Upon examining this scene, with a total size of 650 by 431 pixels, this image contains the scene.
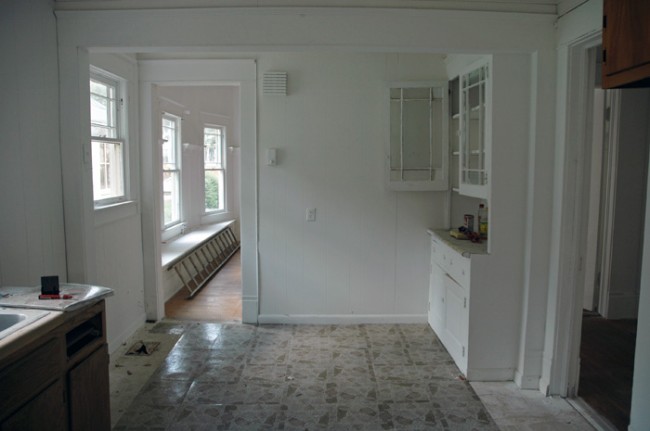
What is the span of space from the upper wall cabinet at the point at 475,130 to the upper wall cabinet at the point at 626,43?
1.08 meters

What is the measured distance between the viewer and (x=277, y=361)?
11.9 ft

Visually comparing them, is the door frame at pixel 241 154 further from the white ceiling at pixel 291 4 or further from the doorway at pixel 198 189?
the white ceiling at pixel 291 4

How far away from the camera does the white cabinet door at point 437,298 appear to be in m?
3.91

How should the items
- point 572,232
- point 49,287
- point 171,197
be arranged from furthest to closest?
1. point 171,197
2. point 572,232
3. point 49,287

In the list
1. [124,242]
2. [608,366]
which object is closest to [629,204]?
[608,366]

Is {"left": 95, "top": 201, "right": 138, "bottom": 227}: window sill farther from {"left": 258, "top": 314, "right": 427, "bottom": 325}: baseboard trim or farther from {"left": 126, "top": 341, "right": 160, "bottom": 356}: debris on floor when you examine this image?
{"left": 258, "top": 314, "right": 427, "bottom": 325}: baseboard trim

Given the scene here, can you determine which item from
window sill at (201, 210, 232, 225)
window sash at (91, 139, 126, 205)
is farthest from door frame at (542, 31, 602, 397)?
window sill at (201, 210, 232, 225)

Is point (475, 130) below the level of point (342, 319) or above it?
above

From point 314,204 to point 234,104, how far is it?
4333 mm

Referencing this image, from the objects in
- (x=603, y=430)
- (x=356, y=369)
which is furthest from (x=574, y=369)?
(x=356, y=369)

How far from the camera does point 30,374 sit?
176 centimetres

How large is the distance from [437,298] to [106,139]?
2.88m

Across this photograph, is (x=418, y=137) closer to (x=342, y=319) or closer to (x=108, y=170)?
(x=342, y=319)

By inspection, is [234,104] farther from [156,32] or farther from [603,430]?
[603,430]
